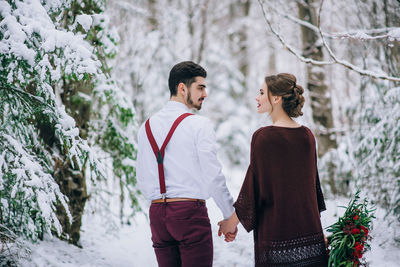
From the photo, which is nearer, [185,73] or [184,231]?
[184,231]

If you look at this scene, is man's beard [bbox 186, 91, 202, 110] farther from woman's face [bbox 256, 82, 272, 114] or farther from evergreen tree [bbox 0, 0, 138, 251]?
evergreen tree [bbox 0, 0, 138, 251]

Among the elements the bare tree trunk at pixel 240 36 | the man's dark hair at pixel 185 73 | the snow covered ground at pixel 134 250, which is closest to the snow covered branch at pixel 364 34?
the man's dark hair at pixel 185 73

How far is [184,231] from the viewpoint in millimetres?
2459

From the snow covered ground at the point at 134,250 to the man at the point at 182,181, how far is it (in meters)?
1.82

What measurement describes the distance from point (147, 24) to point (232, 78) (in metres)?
5.36

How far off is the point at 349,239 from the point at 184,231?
3.83 feet

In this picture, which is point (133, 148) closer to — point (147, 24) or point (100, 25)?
point (100, 25)

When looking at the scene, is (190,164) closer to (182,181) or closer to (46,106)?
(182,181)

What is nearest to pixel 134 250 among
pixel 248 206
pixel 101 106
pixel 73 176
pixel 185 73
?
pixel 73 176

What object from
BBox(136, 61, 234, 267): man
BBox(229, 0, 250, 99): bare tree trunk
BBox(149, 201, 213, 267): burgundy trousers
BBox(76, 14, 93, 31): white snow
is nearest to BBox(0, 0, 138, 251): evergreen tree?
BBox(76, 14, 93, 31): white snow

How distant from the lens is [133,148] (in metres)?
5.02

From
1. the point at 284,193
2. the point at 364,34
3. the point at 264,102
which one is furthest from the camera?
the point at 364,34

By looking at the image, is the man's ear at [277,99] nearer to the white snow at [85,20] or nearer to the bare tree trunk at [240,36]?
the white snow at [85,20]

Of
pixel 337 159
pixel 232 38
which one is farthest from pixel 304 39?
pixel 232 38
